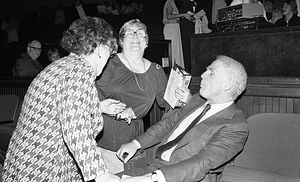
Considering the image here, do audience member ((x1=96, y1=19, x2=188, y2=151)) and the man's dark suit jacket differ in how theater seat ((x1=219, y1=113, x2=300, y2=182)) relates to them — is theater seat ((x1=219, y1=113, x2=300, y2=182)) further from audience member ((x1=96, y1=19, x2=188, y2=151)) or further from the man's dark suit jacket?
audience member ((x1=96, y1=19, x2=188, y2=151))

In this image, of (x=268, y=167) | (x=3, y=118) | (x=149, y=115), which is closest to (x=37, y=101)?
(x=268, y=167)

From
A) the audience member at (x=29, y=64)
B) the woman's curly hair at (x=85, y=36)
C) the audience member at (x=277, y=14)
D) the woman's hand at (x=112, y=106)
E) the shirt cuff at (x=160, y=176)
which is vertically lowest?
the shirt cuff at (x=160, y=176)

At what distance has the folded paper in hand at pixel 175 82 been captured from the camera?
83.0 inches

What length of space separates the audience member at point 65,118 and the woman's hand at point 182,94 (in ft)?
2.46

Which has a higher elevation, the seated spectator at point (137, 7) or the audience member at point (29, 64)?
the seated spectator at point (137, 7)

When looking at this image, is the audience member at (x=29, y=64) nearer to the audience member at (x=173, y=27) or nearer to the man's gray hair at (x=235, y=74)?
the audience member at (x=173, y=27)

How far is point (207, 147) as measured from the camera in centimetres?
171

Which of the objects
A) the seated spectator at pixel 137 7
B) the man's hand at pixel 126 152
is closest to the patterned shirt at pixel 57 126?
the man's hand at pixel 126 152

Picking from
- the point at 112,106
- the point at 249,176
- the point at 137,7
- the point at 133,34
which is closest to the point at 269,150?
the point at 249,176

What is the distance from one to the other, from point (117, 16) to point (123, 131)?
6753 millimetres

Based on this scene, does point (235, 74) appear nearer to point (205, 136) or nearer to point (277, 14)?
point (205, 136)

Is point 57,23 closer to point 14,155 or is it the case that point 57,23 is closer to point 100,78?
point 100,78

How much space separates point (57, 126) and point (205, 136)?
2.70 feet

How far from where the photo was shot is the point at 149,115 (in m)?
3.02
